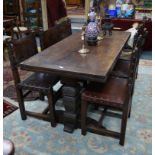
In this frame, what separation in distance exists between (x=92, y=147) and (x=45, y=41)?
136 centimetres

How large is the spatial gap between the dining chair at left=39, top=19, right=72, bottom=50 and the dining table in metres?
0.21

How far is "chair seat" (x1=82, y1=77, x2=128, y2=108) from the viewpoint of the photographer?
177 cm

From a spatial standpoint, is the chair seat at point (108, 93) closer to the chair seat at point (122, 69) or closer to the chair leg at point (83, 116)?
the chair leg at point (83, 116)

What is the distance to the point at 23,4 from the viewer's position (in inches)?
225

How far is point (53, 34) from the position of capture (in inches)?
103

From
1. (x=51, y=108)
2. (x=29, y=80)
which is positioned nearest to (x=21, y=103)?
(x=29, y=80)

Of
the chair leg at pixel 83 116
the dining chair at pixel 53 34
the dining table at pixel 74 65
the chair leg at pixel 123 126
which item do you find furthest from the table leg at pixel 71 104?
the dining chair at pixel 53 34

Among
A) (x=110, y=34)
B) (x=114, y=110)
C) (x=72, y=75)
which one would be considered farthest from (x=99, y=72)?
Answer: (x=110, y=34)

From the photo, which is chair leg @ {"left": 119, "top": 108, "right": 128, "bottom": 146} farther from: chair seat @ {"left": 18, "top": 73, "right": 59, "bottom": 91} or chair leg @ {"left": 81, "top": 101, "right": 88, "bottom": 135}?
chair seat @ {"left": 18, "top": 73, "right": 59, "bottom": 91}

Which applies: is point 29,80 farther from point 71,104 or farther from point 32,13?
point 32,13

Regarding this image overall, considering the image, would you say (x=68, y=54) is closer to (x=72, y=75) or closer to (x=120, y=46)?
(x=72, y=75)

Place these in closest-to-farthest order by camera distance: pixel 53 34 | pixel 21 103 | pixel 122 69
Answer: pixel 21 103 → pixel 122 69 → pixel 53 34

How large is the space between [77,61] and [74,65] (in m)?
0.10

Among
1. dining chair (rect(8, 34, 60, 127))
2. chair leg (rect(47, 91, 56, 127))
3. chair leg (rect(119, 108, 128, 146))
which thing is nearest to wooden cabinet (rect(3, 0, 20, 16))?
dining chair (rect(8, 34, 60, 127))
